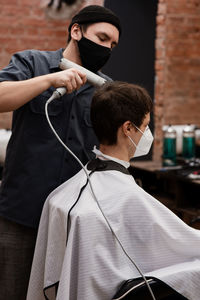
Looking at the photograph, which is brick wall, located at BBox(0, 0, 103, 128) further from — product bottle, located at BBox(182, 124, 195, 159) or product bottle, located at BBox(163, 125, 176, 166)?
product bottle, located at BBox(182, 124, 195, 159)

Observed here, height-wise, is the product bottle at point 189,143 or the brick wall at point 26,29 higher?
the brick wall at point 26,29

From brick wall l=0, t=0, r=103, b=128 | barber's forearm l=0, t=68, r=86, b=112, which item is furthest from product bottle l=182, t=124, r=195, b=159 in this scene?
barber's forearm l=0, t=68, r=86, b=112

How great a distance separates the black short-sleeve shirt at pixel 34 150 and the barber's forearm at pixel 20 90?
136 mm

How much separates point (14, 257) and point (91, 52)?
87 centimetres

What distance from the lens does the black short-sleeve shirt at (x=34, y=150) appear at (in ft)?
5.41

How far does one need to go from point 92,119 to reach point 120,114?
0.12m

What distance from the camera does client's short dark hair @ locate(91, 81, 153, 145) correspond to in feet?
5.07

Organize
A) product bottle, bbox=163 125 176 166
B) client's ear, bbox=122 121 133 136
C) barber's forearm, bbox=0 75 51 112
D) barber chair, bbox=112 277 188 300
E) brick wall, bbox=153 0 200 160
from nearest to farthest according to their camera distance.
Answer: barber chair, bbox=112 277 188 300
barber's forearm, bbox=0 75 51 112
client's ear, bbox=122 121 133 136
product bottle, bbox=163 125 176 166
brick wall, bbox=153 0 200 160

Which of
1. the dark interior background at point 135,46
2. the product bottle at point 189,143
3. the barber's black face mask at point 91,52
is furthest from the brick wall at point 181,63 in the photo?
the barber's black face mask at point 91,52

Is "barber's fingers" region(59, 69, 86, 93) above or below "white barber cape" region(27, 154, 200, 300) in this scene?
above

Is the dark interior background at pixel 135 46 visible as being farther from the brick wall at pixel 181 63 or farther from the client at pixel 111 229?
the client at pixel 111 229

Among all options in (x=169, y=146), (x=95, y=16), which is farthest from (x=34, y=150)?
(x=169, y=146)

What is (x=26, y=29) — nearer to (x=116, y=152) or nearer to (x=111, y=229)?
(x=116, y=152)

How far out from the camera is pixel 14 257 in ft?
5.52
